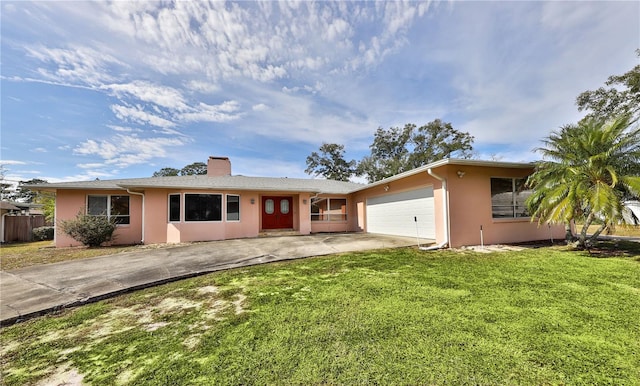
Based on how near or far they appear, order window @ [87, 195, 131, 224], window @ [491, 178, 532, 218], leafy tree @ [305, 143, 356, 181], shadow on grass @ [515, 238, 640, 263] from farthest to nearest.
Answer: leafy tree @ [305, 143, 356, 181] < window @ [87, 195, 131, 224] < window @ [491, 178, 532, 218] < shadow on grass @ [515, 238, 640, 263]

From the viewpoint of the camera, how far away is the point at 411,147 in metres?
30.1

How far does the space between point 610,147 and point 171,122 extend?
17876 millimetres

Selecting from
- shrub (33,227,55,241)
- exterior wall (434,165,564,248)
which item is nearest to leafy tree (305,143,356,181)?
shrub (33,227,55,241)

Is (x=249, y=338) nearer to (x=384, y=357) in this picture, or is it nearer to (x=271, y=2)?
(x=384, y=357)

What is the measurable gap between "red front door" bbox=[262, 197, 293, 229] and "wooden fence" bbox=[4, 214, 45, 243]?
1473cm

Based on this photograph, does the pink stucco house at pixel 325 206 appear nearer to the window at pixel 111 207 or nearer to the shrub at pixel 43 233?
the window at pixel 111 207

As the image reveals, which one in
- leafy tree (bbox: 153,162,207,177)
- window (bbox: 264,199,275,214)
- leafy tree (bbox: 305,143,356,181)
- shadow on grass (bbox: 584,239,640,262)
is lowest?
shadow on grass (bbox: 584,239,640,262)

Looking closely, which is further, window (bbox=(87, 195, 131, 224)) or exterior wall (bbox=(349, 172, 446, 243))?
window (bbox=(87, 195, 131, 224))

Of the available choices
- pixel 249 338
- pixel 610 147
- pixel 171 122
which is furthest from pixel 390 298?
pixel 171 122

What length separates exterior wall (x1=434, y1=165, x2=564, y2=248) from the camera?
28.3ft

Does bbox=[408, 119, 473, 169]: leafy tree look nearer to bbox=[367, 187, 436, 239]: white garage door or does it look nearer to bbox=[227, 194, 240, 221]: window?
bbox=[367, 187, 436, 239]: white garage door

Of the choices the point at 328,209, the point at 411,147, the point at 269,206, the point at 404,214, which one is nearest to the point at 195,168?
the point at 411,147

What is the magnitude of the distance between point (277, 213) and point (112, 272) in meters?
9.42

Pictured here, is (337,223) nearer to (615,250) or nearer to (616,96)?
(615,250)
